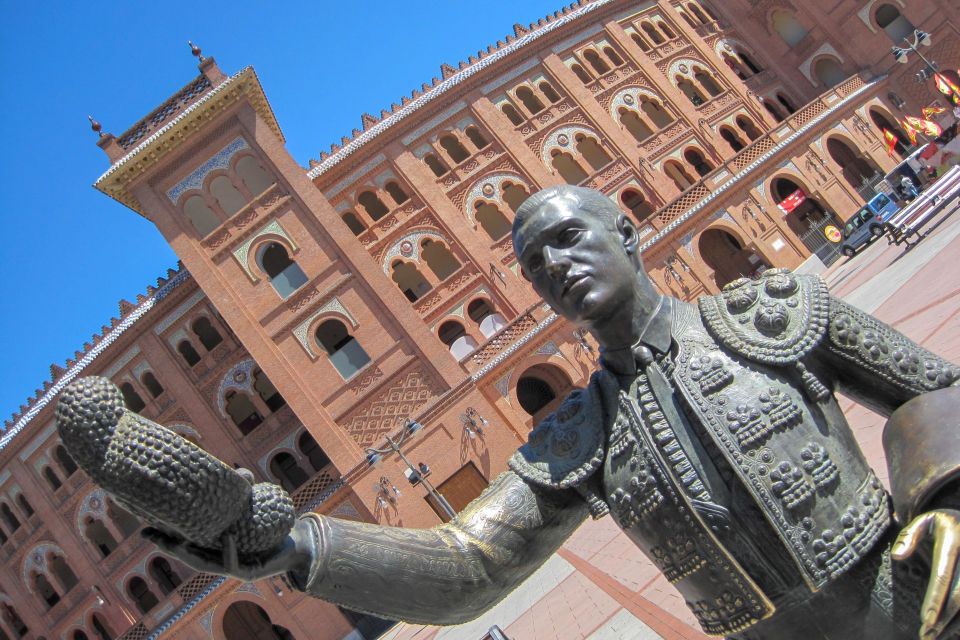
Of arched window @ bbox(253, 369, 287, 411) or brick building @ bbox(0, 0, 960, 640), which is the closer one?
brick building @ bbox(0, 0, 960, 640)

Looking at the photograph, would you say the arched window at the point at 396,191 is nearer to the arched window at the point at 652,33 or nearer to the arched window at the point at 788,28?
the arched window at the point at 652,33

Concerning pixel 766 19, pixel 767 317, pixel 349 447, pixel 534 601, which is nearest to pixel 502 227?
pixel 349 447

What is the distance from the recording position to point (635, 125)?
88.4 ft

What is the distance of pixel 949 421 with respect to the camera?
1.90 m

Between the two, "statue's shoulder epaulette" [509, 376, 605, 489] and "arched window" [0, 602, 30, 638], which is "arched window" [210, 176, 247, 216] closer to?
"arched window" [0, 602, 30, 638]

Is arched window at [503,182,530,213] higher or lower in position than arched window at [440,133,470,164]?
lower

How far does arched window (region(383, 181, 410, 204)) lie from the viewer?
23.7m

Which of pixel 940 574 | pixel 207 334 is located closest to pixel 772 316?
pixel 940 574

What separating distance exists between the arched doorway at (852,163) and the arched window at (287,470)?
20723 mm

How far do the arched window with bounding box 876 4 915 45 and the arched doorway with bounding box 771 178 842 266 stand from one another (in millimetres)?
6640

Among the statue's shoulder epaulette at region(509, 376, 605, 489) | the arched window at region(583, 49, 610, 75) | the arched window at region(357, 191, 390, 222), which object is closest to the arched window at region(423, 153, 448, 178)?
the arched window at region(357, 191, 390, 222)

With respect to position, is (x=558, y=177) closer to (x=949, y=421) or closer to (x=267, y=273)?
(x=267, y=273)

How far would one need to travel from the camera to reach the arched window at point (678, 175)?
25672 mm

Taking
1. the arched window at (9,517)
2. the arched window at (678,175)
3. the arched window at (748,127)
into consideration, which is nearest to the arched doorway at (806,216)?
the arched window at (748,127)
